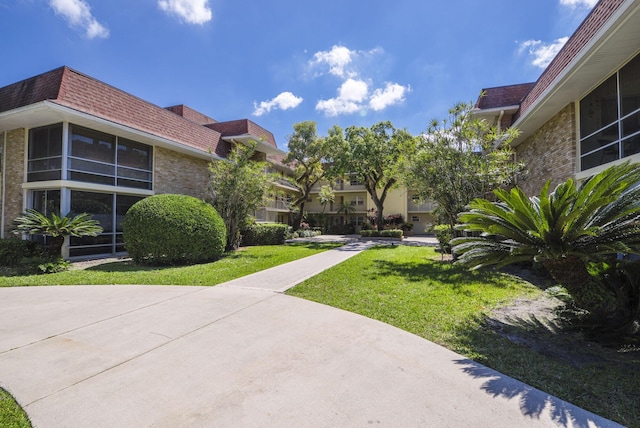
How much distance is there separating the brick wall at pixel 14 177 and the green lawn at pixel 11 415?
13.5 m

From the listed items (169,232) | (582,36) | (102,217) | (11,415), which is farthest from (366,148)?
(11,415)

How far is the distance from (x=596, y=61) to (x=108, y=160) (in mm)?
16970

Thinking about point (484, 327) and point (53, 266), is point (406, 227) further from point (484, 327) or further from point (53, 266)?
point (53, 266)

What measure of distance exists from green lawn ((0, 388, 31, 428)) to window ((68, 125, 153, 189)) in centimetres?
1155

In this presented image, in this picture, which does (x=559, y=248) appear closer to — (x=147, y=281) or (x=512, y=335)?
(x=512, y=335)

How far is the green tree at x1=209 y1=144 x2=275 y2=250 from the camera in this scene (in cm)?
1391

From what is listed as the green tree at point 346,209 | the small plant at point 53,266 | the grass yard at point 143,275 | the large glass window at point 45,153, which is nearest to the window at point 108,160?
the large glass window at point 45,153

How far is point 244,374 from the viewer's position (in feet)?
10.5

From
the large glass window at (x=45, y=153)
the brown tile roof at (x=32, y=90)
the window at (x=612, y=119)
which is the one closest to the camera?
the window at (x=612, y=119)

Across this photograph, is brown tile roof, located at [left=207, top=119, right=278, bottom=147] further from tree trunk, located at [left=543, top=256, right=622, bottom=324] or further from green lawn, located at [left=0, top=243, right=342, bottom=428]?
tree trunk, located at [left=543, top=256, right=622, bottom=324]

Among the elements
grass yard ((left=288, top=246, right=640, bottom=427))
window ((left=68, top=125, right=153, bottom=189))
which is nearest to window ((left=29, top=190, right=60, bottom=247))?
window ((left=68, top=125, right=153, bottom=189))

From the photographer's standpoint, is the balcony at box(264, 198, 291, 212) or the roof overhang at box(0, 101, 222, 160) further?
the balcony at box(264, 198, 291, 212)

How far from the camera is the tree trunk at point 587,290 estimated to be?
13.5 feet

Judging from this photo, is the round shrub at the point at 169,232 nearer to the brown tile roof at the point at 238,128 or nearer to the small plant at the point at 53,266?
the small plant at the point at 53,266
